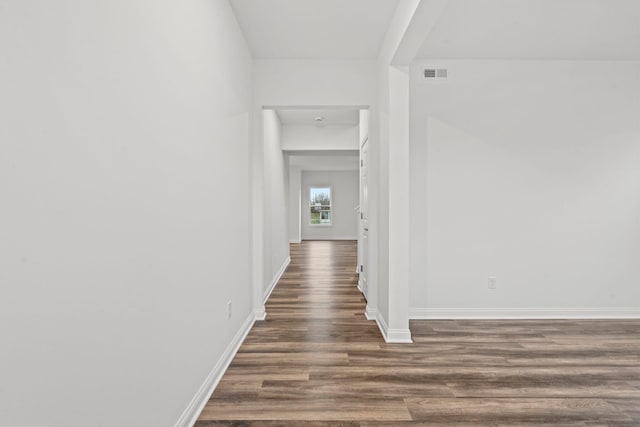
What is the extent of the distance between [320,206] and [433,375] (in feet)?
33.6

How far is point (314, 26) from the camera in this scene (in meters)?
3.06

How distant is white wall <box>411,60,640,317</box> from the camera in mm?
3660

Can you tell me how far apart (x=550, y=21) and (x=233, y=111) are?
274 cm

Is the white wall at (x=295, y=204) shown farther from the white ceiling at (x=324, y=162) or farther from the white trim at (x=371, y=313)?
the white trim at (x=371, y=313)

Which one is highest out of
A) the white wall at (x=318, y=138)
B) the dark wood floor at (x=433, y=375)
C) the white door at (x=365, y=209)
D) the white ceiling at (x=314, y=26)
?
the white ceiling at (x=314, y=26)

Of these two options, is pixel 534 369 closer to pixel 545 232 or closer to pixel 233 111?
pixel 545 232

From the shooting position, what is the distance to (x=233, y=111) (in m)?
2.84

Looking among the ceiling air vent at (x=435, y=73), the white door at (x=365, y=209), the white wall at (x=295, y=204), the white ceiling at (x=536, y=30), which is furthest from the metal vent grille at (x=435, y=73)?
the white wall at (x=295, y=204)

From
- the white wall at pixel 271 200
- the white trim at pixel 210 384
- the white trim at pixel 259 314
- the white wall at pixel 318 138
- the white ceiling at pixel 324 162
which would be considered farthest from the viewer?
the white ceiling at pixel 324 162

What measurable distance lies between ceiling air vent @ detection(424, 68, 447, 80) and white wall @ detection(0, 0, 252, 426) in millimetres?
2342

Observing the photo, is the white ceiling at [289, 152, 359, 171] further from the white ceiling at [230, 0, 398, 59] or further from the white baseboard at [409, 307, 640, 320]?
the white baseboard at [409, 307, 640, 320]

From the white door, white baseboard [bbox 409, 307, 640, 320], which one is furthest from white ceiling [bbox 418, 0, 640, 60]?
white baseboard [bbox 409, 307, 640, 320]

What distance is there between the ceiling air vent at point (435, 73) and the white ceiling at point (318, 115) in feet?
6.23

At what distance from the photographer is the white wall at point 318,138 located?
21.7ft
